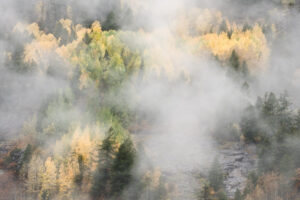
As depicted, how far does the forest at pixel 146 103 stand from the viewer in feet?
115

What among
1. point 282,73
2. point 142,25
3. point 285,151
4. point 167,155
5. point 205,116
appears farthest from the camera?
point 142,25

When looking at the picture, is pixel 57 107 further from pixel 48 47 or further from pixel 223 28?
pixel 223 28

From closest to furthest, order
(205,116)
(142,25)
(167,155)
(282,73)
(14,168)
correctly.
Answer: (14,168)
(167,155)
(205,116)
(282,73)
(142,25)

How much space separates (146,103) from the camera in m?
52.8

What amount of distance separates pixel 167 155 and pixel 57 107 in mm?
16946

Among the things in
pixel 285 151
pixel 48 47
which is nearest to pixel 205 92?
pixel 285 151

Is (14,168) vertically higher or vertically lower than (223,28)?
lower

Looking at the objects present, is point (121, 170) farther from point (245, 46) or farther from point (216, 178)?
point (245, 46)

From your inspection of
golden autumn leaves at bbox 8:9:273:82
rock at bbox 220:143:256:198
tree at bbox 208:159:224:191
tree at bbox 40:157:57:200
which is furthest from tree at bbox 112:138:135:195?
golden autumn leaves at bbox 8:9:273:82

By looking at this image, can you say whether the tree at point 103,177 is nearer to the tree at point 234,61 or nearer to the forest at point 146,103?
the forest at point 146,103

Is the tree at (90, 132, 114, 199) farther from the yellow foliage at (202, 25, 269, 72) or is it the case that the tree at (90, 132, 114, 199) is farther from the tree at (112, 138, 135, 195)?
the yellow foliage at (202, 25, 269, 72)

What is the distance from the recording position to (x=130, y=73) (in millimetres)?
59594

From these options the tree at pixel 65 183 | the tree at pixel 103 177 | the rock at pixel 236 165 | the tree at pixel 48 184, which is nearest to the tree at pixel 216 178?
the rock at pixel 236 165

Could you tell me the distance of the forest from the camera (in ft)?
115
